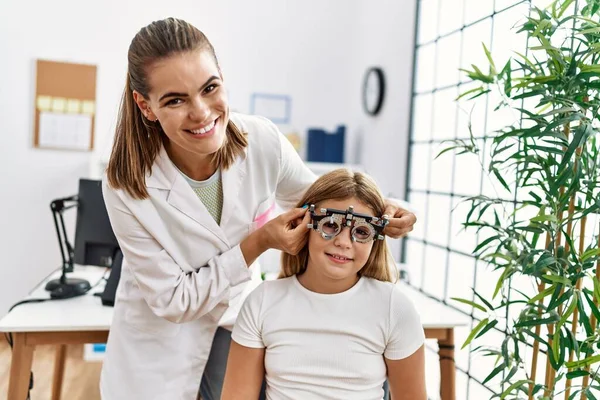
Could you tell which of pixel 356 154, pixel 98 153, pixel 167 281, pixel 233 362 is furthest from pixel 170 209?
pixel 356 154

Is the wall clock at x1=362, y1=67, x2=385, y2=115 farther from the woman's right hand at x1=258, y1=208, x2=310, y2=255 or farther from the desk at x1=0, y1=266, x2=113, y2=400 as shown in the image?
the woman's right hand at x1=258, y1=208, x2=310, y2=255

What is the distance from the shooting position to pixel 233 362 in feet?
4.67

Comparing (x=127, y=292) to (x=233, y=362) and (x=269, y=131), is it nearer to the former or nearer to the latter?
(x=233, y=362)

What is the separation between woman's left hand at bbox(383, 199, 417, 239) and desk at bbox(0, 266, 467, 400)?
1.95 feet

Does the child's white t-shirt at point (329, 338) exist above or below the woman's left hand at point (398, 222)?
below

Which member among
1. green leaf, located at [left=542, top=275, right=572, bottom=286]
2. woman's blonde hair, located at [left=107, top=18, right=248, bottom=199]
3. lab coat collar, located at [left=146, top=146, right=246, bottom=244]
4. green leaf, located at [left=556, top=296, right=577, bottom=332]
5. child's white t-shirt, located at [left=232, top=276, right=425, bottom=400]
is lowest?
child's white t-shirt, located at [left=232, top=276, right=425, bottom=400]

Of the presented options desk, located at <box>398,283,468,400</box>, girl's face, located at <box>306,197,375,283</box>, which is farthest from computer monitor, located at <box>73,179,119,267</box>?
desk, located at <box>398,283,468,400</box>

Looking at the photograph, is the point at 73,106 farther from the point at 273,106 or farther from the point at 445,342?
the point at 445,342

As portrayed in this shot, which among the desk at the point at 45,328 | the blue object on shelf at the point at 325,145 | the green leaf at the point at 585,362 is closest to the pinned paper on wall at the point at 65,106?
the blue object on shelf at the point at 325,145

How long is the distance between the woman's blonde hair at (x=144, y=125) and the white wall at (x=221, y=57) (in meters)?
2.24

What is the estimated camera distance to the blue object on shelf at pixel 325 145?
4004mm

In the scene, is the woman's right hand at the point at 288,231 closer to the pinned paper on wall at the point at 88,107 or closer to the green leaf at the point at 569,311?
the green leaf at the point at 569,311

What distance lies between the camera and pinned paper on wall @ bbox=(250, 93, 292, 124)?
13.4 feet

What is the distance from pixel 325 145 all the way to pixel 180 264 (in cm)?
271
